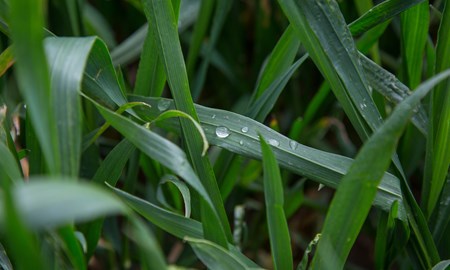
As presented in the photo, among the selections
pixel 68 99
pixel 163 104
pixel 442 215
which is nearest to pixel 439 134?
pixel 442 215

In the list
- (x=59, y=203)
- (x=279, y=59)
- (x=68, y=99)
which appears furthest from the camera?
(x=279, y=59)

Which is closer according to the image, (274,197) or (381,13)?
(274,197)

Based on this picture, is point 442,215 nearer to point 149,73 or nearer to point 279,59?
point 279,59

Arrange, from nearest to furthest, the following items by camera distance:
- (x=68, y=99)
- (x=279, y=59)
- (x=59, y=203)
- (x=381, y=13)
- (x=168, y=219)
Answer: (x=59, y=203), (x=68, y=99), (x=168, y=219), (x=381, y=13), (x=279, y=59)

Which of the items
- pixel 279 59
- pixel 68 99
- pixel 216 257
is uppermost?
pixel 279 59

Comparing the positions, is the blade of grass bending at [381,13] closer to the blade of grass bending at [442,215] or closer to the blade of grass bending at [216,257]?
the blade of grass bending at [442,215]

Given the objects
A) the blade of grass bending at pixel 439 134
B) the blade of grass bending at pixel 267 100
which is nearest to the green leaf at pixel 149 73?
the blade of grass bending at pixel 267 100

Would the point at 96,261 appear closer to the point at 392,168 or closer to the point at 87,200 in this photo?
the point at 392,168

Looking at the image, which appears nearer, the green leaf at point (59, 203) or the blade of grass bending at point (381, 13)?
the green leaf at point (59, 203)
